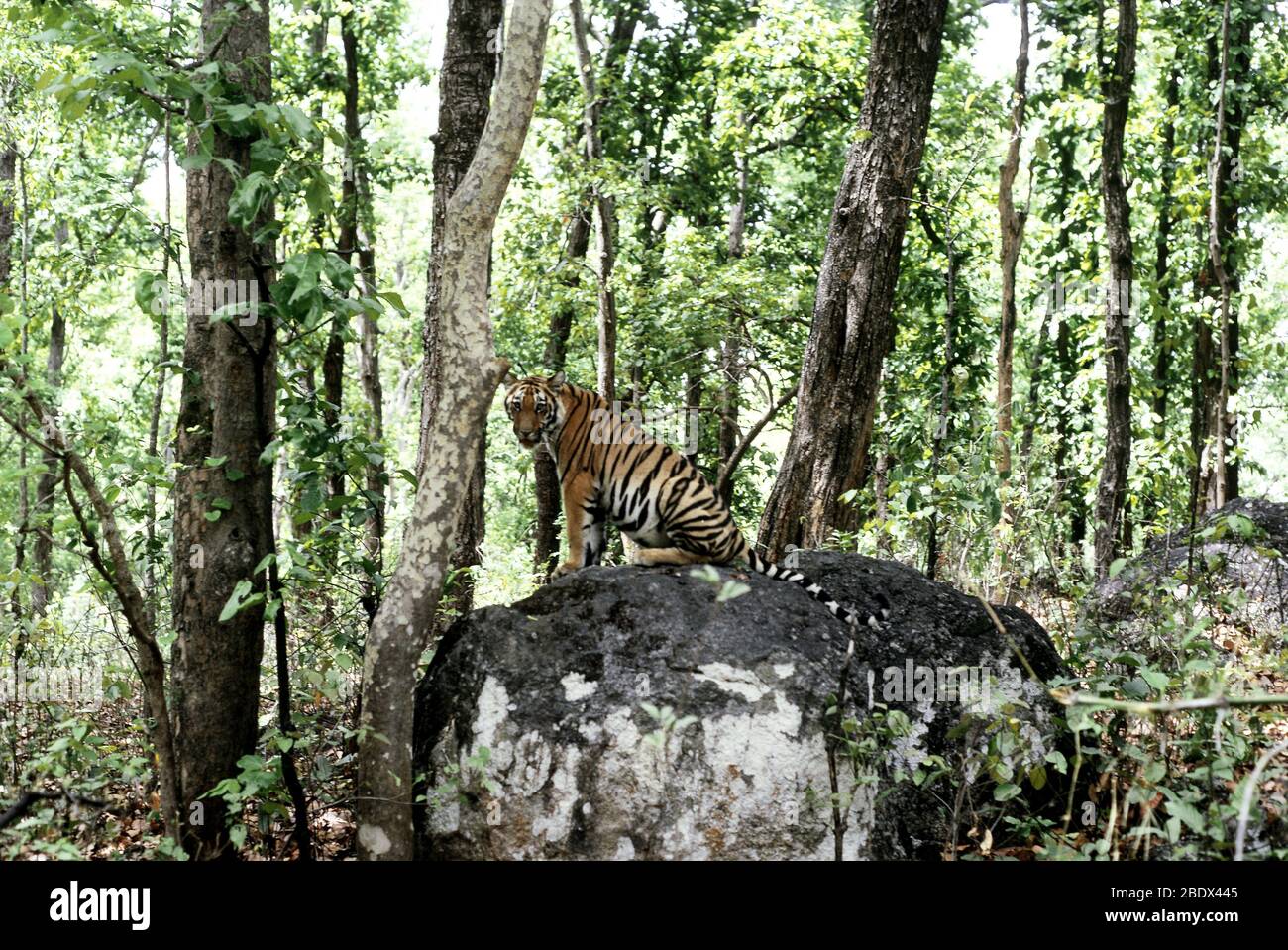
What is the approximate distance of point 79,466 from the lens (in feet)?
15.2

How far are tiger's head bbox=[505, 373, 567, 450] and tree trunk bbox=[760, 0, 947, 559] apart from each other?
2227 mm

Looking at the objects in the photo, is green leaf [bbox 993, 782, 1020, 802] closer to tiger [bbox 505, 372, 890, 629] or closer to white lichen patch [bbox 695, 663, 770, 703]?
white lichen patch [bbox 695, 663, 770, 703]

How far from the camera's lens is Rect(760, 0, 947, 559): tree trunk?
841 cm

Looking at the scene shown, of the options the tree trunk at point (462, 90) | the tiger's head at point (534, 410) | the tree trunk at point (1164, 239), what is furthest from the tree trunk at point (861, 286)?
the tree trunk at point (1164, 239)

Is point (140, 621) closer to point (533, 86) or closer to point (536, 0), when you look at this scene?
point (533, 86)

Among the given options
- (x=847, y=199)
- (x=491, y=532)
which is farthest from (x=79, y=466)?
(x=491, y=532)

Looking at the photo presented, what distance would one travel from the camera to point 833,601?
6305mm

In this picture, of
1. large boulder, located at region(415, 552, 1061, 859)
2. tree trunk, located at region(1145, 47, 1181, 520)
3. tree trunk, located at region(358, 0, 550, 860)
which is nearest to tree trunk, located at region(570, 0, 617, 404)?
tree trunk, located at region(1145, 47, 1181, 520)

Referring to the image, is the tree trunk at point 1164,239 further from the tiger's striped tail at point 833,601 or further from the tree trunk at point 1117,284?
the tiger's striped tail at point 833,601

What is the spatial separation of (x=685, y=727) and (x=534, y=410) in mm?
2692

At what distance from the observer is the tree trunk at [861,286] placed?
8406 millimetres

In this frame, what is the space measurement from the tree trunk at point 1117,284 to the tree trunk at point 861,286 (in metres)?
2.74

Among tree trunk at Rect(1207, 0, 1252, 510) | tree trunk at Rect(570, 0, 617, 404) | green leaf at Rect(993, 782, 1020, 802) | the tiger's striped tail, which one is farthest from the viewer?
tree trunk at Rect(570, 0, 617, 404)

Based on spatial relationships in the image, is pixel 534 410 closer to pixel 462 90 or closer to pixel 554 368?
pixel 462 90
